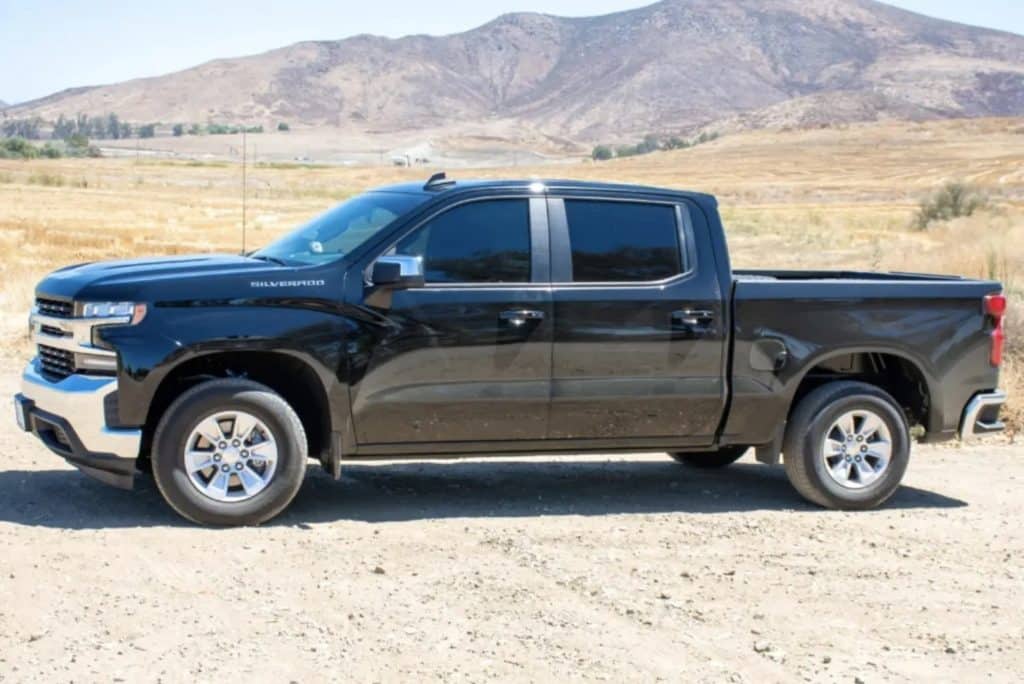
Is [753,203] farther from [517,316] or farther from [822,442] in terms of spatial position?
[517,316]

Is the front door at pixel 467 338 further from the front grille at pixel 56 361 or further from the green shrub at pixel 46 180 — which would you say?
the green shrub at pixel 46 180

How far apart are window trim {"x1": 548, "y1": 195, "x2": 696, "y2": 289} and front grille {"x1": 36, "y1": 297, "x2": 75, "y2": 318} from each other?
248 centimetres

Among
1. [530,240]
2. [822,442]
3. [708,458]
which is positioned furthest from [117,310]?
[708,458]

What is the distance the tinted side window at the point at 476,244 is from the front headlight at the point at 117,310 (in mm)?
1376

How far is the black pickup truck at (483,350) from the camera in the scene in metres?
7.50

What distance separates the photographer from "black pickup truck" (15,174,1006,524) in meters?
7.50

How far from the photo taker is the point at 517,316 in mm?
7887

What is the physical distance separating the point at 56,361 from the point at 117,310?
57 centimetres

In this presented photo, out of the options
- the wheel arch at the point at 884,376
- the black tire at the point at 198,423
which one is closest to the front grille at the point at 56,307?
the black tire at the point at 198,423

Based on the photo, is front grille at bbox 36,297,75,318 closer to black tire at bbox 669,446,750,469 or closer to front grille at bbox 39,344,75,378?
front grille at bbox 39,344,75,378

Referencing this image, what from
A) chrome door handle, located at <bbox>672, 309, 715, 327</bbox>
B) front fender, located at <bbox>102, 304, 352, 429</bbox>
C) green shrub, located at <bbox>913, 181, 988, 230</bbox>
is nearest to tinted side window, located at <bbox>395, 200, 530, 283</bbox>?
front fender, located at <bbox>102, 304, 352, 429</bbox>

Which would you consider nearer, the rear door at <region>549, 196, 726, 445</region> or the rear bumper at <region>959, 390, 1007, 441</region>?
the rear door at <region>549, 196, 726, 445</region>

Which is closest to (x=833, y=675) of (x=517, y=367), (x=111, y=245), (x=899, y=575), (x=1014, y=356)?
(x=899, y=575)

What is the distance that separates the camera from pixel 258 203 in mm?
70875
